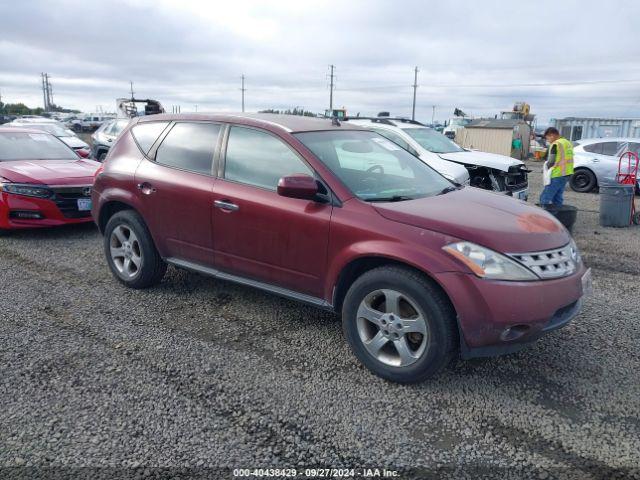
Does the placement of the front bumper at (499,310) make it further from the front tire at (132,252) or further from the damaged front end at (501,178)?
the damaged front end at (501,178)

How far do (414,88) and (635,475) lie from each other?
74638 millimetres

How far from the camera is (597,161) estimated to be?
45.5ft

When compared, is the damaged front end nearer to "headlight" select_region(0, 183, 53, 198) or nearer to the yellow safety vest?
the yellow safety vest

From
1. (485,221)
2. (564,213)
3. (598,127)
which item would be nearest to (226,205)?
(485,221)

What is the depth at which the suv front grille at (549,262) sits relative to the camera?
314 centimetres

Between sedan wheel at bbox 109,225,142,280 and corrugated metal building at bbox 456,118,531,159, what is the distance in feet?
85.2

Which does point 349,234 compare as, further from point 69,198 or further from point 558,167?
point 558,167

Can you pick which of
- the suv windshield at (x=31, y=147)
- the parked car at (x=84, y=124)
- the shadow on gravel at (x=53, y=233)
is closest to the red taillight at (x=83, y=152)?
the suv windshield at (x=31, y=147)

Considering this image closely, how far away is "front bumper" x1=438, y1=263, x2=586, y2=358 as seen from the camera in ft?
9.94

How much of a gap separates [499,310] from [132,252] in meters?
3.39

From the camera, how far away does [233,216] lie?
404 centimetres

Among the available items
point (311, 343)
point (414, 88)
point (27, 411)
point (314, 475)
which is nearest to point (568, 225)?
point (311, 343)

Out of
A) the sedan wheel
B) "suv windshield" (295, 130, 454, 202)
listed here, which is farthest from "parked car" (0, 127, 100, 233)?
"suv windshield" (295, 130, 454, 202)

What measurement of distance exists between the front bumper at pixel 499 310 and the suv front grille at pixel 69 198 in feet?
18.3
